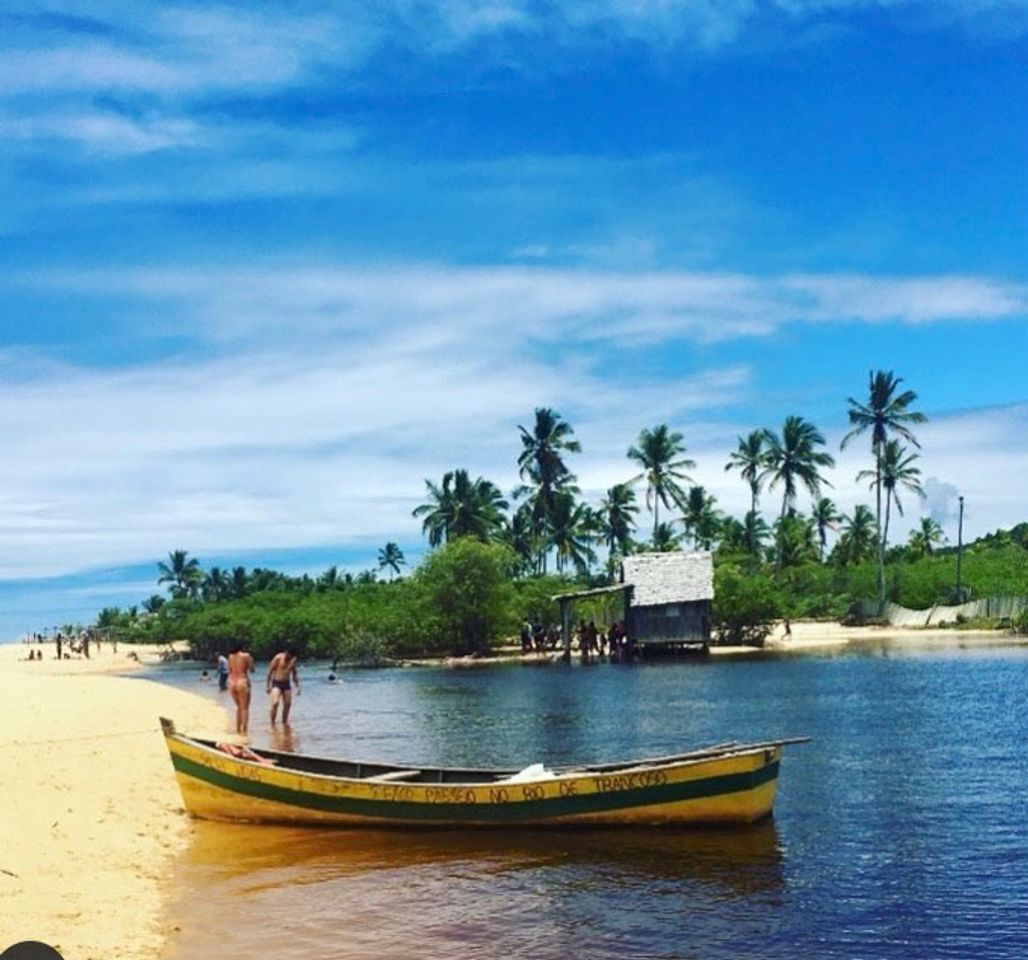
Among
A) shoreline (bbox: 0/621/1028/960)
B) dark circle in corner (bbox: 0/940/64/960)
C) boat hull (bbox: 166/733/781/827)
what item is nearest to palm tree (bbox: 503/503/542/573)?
shoreline (bbox: 0/621/1028/960)

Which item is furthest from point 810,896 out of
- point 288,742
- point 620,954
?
point 288,742

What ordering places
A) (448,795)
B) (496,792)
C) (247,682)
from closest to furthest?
1. (496,792)
2. (448,795)
3. (247,682)

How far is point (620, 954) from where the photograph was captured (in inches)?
431

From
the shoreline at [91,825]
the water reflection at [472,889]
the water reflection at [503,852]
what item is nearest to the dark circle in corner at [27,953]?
the shoreline at [91,825]

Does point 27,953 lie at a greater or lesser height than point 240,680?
greater

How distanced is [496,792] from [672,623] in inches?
1896

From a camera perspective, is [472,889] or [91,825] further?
[91,825]

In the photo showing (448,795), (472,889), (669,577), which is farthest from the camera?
(669,577)

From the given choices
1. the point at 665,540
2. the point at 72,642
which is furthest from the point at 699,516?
the point at 72,642

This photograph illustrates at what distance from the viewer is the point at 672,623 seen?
2467 inches

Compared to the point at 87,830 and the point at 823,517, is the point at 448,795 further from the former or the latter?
the point at 823,517

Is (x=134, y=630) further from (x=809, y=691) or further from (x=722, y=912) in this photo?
(x=722, y=912)

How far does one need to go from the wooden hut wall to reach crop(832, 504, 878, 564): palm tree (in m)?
34.9

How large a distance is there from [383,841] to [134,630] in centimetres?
11604
